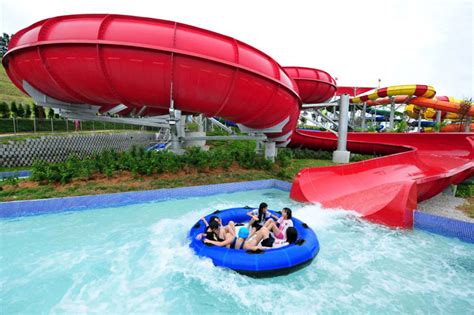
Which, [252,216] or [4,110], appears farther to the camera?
[4,110]

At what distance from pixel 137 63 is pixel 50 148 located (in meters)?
8.89

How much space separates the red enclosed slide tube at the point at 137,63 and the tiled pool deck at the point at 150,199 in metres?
2.33

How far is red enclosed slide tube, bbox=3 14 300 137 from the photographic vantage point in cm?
498

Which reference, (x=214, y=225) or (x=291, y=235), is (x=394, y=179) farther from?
(x=214, y=225)

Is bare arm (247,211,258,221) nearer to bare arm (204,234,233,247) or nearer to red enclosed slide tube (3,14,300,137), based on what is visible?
bare arm (204,234,233,247)

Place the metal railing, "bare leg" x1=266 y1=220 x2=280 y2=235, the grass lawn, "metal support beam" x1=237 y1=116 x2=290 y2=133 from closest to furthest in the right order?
"bare leg" x1=266 y1=220 x2=280 y2=235 → the grass lawn → "metal support beam" x1=237 y1=116 x2=290 y2=133 → the metal railing

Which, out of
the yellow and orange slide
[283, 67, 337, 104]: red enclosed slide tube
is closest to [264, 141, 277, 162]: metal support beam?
[283, 67, 337, 104]: red enclosed slide tube

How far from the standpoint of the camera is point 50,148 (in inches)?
444

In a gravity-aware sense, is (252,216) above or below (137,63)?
below

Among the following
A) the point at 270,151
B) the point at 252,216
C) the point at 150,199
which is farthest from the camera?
the point at 270,151

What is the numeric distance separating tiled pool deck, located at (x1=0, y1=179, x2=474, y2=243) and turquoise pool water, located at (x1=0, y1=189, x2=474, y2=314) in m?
0.24

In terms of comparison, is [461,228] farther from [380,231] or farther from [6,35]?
[6,35]

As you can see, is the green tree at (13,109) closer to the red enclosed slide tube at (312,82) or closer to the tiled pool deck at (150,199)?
the tiled pool deck at (150,199)

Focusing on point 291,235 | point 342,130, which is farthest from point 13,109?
point 291,235
